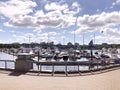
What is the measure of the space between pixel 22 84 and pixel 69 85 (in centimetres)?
253

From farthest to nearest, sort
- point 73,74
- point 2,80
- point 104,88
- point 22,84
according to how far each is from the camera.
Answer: point 73,74
point 2,80
point 22,84
point 104,88

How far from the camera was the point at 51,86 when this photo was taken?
11711mm

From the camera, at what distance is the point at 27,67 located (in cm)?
1628

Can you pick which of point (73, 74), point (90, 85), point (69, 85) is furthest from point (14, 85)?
point (73, 74)

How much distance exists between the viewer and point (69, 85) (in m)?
12.0

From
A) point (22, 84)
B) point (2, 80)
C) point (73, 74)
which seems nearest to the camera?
point (22, 84)

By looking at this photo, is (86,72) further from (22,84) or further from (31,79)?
(22,84)

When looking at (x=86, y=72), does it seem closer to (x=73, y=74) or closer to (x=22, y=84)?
(x=73, y=74)

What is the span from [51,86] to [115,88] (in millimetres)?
3285

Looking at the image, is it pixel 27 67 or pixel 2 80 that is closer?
pixel 2 80

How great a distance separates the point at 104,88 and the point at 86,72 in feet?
16.4

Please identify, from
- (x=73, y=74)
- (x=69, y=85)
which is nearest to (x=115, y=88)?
(x=69, y=85)

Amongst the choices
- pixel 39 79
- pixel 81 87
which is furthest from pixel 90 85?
pixel 39 79

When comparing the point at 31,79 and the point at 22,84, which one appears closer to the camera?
the point at 22,84
